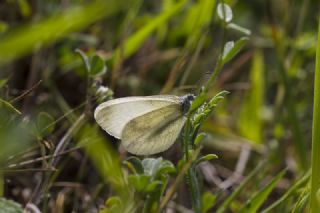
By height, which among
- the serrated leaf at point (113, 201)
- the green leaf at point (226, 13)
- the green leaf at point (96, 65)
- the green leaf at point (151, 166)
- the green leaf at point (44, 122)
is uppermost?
the green leaf at point (226, 13)

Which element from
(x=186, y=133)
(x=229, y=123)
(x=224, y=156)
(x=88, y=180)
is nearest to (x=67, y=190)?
(x=88, y=180)

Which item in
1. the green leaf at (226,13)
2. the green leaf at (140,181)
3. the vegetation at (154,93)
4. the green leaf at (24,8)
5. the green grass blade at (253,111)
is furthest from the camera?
the green grass blade at (253,111)

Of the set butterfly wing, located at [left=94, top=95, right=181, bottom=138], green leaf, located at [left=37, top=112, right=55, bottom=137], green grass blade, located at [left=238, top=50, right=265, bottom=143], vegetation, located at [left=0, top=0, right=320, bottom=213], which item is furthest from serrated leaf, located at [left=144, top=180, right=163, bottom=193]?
green grass blade, located at [left=238, top=50, right=265, bottom=143]

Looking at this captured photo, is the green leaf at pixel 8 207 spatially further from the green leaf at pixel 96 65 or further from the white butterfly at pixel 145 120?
the green leaf at pixel 96 65

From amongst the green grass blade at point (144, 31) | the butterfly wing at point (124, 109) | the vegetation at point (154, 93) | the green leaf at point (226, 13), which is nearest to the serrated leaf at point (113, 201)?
the vegetation at point (154, 93)

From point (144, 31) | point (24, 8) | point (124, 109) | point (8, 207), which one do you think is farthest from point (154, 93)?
point (8, 207)

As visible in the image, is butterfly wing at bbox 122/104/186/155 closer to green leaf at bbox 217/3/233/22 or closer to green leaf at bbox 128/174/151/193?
green leaf at bbox 128/174/151/193
